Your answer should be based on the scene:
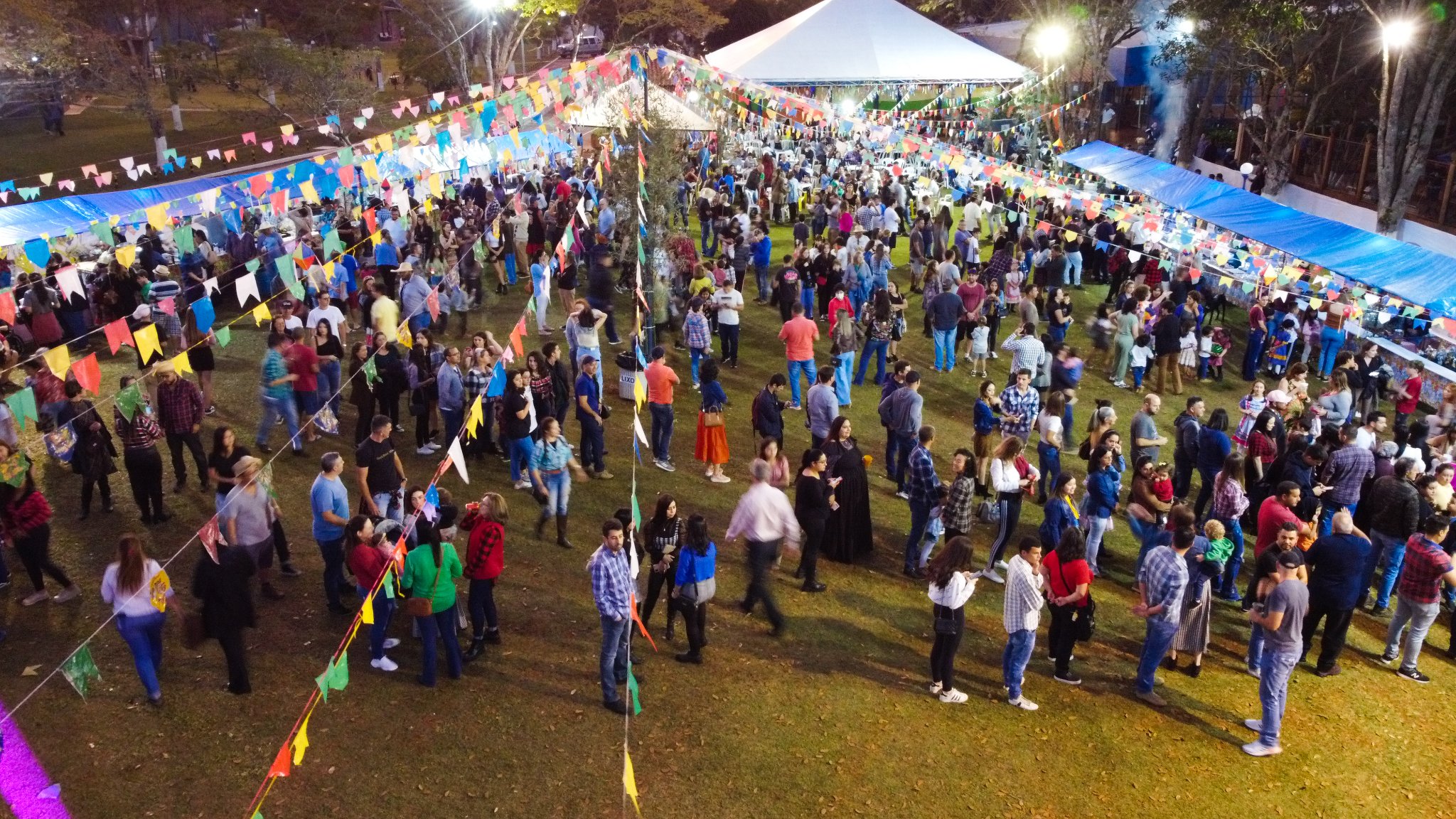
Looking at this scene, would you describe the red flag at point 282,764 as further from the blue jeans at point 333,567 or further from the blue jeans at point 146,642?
the blue jeans at point 333,567

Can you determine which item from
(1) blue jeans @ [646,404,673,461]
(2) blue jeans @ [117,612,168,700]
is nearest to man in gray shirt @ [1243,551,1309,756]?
(1) blue jeans @ [646,404,673,461]

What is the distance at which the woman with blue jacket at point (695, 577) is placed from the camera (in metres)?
6.59

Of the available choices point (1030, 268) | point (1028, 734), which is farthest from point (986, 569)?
point (1030, 268)

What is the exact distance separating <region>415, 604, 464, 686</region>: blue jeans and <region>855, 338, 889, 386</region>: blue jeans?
24.9 feet

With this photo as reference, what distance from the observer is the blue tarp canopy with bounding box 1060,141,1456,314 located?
1312cm

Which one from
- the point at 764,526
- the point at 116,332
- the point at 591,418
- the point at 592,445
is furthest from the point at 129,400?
the point at 764,526

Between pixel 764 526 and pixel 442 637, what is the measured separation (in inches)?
93.5

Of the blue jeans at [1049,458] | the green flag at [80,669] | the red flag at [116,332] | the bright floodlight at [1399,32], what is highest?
the bright floodlight at [1399,32]

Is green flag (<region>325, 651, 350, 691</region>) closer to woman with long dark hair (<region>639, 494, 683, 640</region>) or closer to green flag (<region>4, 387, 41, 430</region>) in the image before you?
woman with long dark hair (<region>639, 494, 683, 640</region>)

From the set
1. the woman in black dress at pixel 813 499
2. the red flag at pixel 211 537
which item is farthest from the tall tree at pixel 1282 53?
the red flag at pixel 211 537

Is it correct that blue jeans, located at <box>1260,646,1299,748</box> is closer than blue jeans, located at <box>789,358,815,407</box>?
Yes

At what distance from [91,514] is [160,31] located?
36.4 m

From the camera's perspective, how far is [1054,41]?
1222 inches

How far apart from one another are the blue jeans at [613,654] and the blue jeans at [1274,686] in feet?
13.9
